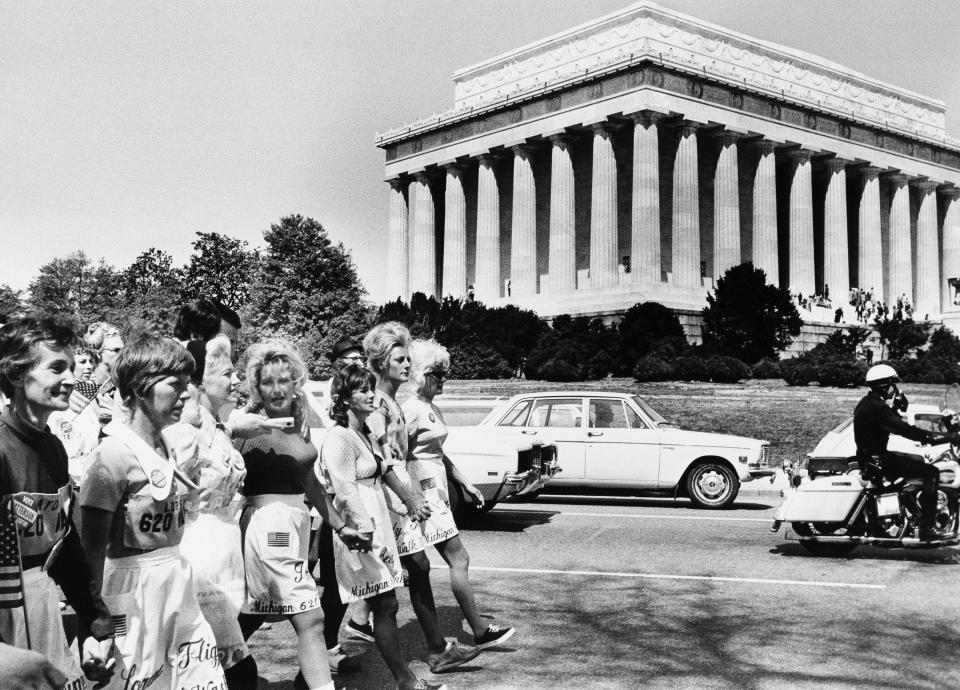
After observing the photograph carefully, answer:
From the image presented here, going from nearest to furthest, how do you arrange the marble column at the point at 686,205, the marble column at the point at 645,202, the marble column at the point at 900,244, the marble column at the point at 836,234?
1. the marble column at the point at 645,202
2. the marble column at the point at 686,205
3. the marble column at the point at 836,234
4. the marble column at the point at 900,244

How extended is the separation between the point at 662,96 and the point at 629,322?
15.6 metres

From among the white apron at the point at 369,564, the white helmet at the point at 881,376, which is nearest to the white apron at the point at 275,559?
the white apron at the point at 369,564

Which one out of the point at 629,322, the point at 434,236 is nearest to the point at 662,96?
the point at 629,322

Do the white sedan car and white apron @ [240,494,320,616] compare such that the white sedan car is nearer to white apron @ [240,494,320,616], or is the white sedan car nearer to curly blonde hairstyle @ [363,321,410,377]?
curly blonde hairstyle @ [363,321,410,377]

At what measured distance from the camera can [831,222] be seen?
2512 inches

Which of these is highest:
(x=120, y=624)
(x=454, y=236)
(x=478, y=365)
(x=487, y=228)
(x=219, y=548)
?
Result: (x=487, y=228)

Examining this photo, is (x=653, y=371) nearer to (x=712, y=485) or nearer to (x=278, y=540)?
(x=712, y=485)

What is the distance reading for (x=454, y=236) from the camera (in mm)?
66062

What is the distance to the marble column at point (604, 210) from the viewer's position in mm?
55375

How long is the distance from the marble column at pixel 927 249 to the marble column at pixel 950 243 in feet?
8.02

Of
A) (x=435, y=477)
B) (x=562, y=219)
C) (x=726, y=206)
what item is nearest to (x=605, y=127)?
(x=562, y=219)

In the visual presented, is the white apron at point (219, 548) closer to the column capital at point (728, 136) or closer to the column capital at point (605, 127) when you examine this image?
the column capital at point (605, 127)

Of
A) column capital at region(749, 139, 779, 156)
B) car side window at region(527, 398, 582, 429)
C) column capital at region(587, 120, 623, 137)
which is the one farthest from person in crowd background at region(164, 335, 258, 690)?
column capital at region(749, 139, 779, 156)

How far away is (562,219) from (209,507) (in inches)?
2150
